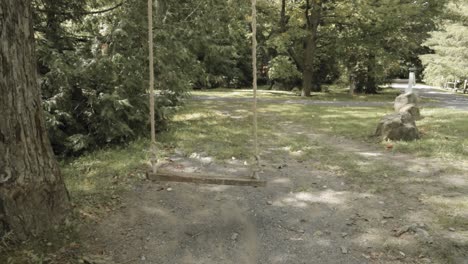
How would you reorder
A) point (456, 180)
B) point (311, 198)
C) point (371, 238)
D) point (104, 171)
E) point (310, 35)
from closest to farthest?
1. point (371, 238)
2. point (311, 198)
3. point (456, 180)
4. point (104, 171)
5. point (310, 35)

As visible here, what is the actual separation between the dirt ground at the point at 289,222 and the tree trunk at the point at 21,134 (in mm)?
656

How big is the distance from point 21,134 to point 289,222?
296 cm

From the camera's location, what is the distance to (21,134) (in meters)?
3.46

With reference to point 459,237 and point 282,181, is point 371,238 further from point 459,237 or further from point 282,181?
point 282,181

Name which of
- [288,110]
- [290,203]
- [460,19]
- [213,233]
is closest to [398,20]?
[460,19]

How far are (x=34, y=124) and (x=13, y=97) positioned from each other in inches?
12.1

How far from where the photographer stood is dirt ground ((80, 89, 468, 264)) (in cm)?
390

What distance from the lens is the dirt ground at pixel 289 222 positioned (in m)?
3.90

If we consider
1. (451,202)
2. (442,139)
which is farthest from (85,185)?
(442,139)

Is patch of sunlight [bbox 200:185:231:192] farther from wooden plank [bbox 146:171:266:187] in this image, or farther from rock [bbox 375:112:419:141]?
rock [bbox 375:112:419:141]

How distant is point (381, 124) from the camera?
28.2 feet

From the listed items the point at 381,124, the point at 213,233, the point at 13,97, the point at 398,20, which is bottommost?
the point at 213,233

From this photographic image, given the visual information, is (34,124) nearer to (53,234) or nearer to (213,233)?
(53,234)

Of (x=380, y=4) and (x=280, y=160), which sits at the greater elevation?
(x=380, y=4)
